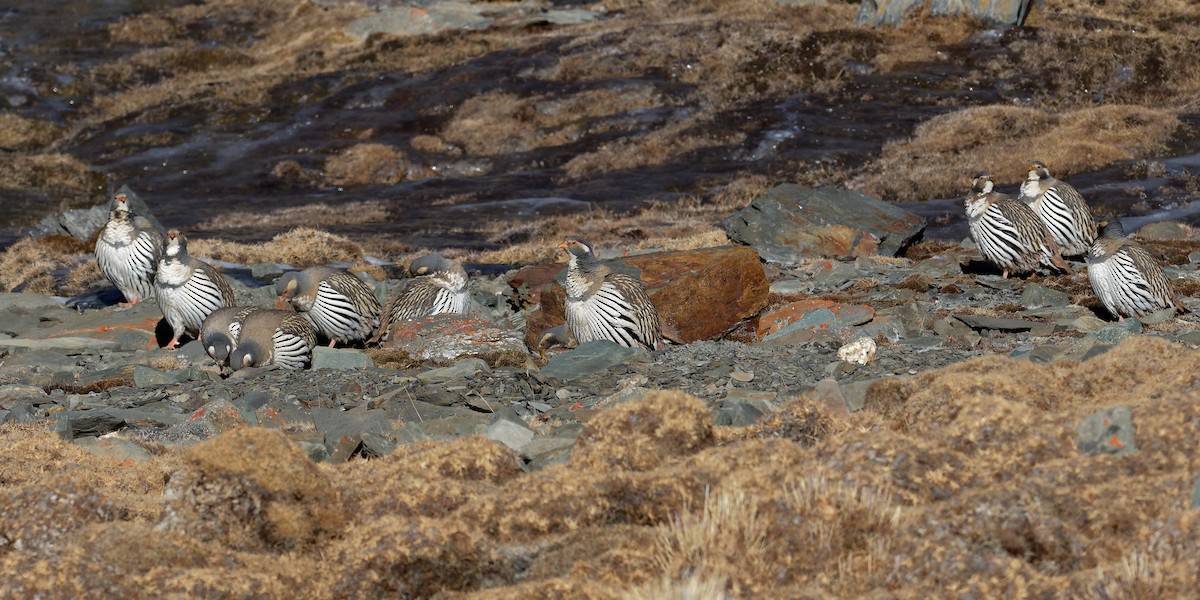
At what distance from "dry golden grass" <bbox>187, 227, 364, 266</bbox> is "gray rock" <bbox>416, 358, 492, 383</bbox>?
16010mm

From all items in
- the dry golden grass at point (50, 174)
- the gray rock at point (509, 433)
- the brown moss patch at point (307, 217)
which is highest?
the gray rock at point (509, 433)

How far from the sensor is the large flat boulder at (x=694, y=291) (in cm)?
1775

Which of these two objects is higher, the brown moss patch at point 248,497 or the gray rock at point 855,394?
the brown moss patch at point 248,497

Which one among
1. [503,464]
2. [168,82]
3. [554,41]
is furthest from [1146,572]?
[168,82]

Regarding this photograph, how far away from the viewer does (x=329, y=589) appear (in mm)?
6145

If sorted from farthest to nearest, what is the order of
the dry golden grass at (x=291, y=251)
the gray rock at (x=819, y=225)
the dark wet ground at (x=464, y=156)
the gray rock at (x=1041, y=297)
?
1. the dark wet ground at (x=464, y=156)
2. the dry golden grass at (x=291, y=251)
3. the gray rock at (x=819, y=225)
4. the gray rock at (x=1041, y=297)

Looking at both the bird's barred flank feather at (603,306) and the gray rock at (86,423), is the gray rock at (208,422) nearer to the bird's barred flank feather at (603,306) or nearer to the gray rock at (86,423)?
the gray rock at (86,423)

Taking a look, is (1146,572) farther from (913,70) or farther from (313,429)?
(913,70)

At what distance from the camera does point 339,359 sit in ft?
50.6

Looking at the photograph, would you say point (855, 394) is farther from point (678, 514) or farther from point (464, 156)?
point (464, 156)

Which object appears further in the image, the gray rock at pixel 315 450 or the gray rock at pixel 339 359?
the gray rock at pixel 339 359

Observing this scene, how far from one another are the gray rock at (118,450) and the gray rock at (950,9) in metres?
50.5

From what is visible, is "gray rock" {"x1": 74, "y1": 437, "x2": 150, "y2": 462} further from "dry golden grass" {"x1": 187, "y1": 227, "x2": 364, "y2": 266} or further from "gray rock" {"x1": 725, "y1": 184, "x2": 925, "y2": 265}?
"dry golden grass" {"x1": 187, "y1": 227, "x2": 364, "y2": 266}

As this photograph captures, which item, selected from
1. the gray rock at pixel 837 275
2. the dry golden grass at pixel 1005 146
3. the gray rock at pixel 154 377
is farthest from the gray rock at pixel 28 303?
the dry golden grass at pixel 1005 146
